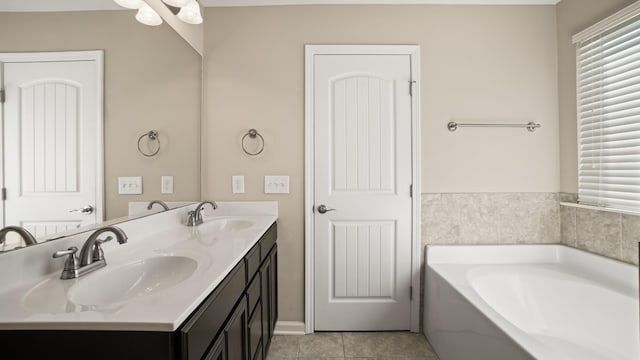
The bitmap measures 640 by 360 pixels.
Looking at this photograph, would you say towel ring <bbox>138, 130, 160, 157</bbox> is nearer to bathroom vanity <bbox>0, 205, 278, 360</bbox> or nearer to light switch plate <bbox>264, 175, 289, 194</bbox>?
bathroom vanity <bbox>0, 205, 278, 360</bbox>

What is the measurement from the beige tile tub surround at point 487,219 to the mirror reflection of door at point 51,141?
207 cm

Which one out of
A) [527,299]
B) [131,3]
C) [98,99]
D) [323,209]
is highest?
[131,3]

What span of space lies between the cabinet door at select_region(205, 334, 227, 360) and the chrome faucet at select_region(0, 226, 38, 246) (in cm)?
70

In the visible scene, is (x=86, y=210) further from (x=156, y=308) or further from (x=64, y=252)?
(x=156, y=308)

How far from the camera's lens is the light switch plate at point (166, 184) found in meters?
1.66

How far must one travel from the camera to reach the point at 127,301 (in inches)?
30.9

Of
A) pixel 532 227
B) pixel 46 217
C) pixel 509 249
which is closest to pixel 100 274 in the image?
pixel 46 217

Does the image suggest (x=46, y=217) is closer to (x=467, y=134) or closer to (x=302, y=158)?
(x=302, y=158)

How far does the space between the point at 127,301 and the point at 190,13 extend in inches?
69.4

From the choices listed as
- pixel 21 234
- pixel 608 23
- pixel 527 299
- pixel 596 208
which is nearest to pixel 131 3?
pixel 21 234

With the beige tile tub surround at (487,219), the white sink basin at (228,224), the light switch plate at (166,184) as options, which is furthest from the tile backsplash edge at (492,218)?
the light switch plate at (166,184)

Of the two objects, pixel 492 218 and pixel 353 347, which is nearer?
pixel 353 347

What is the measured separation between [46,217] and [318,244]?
1569 millimetres

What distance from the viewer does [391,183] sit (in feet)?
7.20
